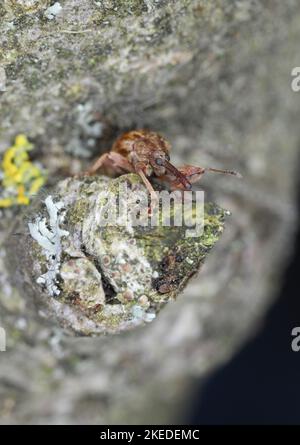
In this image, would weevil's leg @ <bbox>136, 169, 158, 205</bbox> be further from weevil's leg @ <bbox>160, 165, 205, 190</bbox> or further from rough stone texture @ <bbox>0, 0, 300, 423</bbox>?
rough stone texture @ <bbox>0, 0, 300, 423</bbox>

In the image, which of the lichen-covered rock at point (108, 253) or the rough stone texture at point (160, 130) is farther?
the rough stone texture at point (160, 130)

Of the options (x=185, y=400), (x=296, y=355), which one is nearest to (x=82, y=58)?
(x=296, y=355)

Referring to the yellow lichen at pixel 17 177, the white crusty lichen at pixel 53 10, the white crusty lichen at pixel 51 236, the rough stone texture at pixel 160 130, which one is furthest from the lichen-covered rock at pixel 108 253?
the white crusty lichen at pixel 53 10

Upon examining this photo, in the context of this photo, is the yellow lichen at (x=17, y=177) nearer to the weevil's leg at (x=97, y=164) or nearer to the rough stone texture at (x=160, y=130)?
the rough stone texture at (x=160, y=130)

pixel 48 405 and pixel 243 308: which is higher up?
pixel 243 308

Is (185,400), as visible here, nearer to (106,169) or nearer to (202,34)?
(106,169)

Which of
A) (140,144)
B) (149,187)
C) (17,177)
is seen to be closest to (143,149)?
(140,144)
